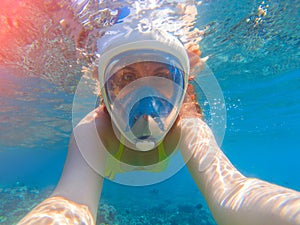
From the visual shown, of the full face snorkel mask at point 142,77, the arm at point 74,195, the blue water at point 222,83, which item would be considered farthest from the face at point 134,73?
the blue water at point 222,83

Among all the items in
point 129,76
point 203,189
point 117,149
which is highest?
point 129,76

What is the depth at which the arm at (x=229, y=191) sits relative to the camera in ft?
5.90

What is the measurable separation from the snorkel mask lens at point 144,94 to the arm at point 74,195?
580mm

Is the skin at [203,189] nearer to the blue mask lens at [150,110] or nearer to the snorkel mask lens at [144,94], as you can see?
the snorkel mask lens at [144,94]

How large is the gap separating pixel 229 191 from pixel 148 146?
1142mm

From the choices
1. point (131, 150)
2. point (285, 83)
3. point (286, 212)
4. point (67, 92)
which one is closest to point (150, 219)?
point (67, 92)

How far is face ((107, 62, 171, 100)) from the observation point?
3.51 meters

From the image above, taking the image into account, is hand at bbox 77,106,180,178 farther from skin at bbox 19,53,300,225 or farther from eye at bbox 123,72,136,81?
eye at bbox 123,72,136,81

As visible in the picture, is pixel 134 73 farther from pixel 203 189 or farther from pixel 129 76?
pixel 203 189

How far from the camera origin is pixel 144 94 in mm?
3293

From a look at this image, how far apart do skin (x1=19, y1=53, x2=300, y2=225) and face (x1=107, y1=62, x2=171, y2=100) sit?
0.54 meters

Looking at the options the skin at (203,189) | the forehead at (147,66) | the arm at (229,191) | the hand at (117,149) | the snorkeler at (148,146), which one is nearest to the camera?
the arm at (229,191)

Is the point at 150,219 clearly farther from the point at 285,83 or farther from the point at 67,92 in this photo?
the point at 285,83

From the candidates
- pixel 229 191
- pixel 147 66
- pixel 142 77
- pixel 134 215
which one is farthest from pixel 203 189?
pixel 134 215
